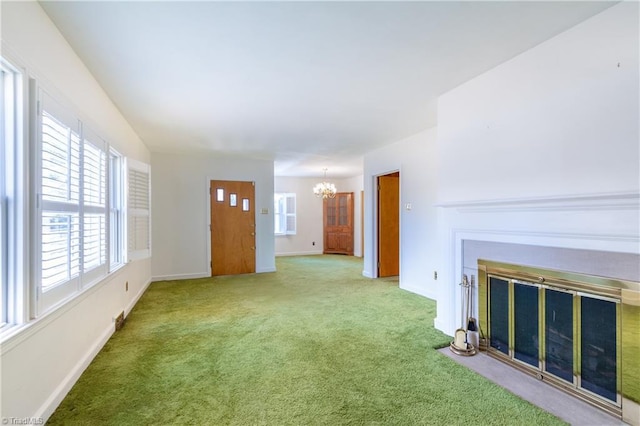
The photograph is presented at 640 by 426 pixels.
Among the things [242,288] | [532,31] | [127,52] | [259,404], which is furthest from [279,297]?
[532,31]

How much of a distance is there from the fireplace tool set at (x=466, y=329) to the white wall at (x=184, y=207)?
4.90 m

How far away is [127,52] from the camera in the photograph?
226 centimetres

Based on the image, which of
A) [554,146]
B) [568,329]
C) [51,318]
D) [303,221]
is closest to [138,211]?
[51,318]

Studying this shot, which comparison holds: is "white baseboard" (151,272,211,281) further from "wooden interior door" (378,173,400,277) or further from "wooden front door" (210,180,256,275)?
"wooden interior door" (378,173,400,277)

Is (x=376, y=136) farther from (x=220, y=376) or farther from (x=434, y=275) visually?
(x=220, y=376)

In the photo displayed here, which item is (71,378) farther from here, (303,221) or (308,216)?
(308,216)

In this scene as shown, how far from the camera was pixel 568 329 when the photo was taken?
212 cm

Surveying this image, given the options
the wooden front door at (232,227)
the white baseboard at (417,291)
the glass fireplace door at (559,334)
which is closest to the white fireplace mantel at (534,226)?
the glass fireplace door at (559,334)

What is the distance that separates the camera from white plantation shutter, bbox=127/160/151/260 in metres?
3.72

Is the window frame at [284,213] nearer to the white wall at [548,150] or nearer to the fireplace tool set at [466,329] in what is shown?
the white wall at [548,150]

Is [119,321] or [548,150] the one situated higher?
[548,150]

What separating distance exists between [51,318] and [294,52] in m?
2.35

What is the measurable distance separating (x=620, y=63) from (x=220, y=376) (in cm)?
333

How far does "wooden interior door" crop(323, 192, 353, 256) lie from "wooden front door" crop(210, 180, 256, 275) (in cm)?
372
